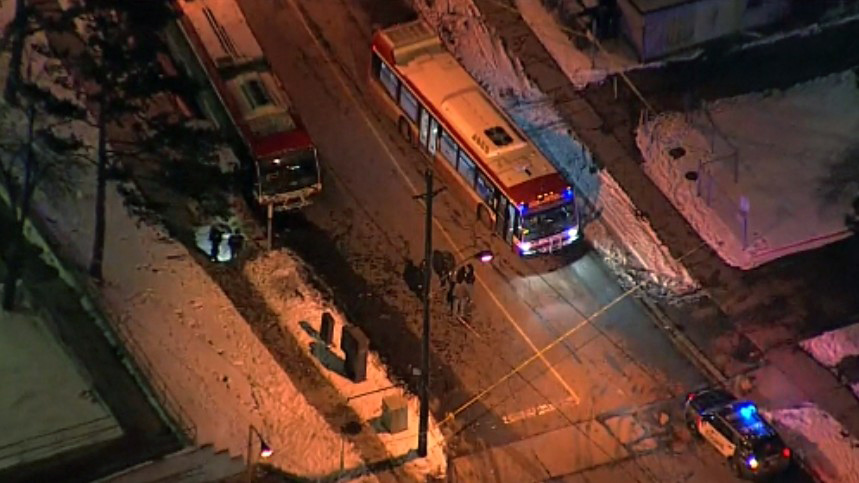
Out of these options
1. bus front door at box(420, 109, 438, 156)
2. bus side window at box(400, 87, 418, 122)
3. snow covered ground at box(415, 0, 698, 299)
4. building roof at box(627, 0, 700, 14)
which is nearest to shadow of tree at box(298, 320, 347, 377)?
bus front door at box(420, 109, 438, 156)

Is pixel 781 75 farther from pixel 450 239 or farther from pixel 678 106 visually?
pixel 450 239

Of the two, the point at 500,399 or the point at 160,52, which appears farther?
the point at 160,52

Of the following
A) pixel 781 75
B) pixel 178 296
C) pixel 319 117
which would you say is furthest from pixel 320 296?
pixel 781 75

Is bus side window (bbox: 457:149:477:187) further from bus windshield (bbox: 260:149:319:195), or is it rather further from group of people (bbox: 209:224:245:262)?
group of people (bbox: 209:224:245:262)

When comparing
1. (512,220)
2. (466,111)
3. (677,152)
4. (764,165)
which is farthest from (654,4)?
(512,220)

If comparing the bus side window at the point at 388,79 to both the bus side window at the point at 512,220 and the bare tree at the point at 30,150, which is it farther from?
the bare tree at the point at 30,150

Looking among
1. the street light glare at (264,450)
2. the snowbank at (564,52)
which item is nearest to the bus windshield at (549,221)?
the snowbank at (564,52)
